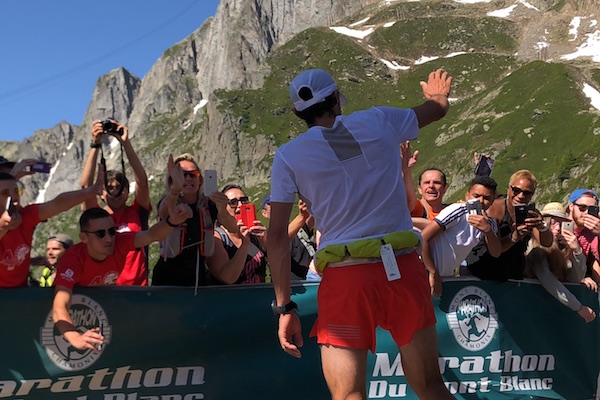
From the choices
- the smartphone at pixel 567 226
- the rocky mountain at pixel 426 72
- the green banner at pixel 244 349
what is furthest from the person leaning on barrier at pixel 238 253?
the rocky mountain at pixel 426 72

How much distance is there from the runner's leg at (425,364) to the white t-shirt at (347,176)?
65 cm

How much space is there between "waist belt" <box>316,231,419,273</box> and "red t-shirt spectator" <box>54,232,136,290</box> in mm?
1986

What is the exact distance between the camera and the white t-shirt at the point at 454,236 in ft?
19.1

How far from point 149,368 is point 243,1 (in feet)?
644

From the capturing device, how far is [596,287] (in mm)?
6973

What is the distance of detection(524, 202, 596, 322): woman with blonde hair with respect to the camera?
21.6ft

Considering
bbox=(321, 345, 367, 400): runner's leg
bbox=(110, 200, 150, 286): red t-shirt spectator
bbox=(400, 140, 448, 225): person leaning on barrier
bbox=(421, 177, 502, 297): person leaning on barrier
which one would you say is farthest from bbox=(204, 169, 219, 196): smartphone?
bbox=(400, 140, 448, 225): person leaning on barrier

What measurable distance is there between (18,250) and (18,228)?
17 centimetres

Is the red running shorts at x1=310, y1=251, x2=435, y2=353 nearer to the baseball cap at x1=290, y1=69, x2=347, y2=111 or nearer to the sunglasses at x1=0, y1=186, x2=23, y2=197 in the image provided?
the baseball cap at x1=290, y1=69, x2=347, y2=111

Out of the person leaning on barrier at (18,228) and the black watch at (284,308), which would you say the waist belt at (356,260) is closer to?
the black watch at (284,308)

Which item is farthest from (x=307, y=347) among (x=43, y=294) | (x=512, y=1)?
(x=512, y=1)

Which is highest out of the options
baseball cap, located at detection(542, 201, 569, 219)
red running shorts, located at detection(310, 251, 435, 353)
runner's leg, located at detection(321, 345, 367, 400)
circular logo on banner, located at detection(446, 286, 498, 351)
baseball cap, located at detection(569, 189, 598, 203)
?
baseball cap, located at detection(569, 189, 598, 203)

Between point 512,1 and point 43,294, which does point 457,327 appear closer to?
point 43,294

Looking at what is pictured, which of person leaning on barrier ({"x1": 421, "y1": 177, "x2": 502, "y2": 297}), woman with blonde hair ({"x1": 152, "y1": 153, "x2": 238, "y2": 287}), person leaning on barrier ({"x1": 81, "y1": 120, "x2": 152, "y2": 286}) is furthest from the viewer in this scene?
person leaning on barrier ({"x1": 81, "y1": 120, "x2": 152, "y2": 286})
